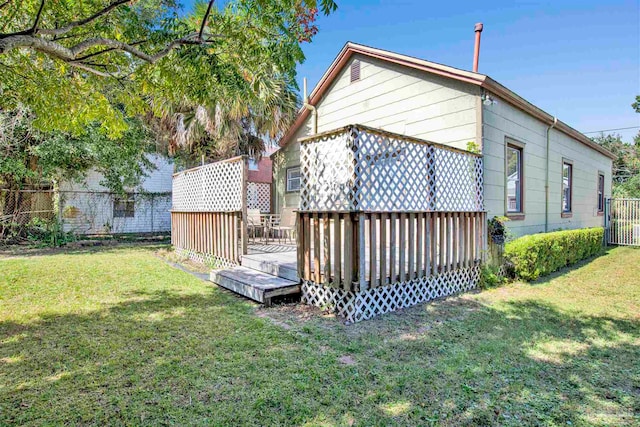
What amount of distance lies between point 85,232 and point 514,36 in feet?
58.8

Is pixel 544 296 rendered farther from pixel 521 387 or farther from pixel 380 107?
pixel 380 107

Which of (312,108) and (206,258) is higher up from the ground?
(312,108)

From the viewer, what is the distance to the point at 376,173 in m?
4.55

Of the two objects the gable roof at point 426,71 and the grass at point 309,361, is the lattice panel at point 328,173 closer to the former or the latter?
the grass at point 309,361

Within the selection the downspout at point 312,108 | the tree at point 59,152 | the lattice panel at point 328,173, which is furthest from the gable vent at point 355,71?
the tree at point 59,152

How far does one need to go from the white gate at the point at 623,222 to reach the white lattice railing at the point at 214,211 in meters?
14.2

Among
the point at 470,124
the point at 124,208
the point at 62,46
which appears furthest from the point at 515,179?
the point at 124,208

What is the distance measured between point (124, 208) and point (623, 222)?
2097 cm

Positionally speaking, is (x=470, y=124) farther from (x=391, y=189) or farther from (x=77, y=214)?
(x=77, y=214)

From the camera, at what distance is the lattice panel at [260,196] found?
12.9m

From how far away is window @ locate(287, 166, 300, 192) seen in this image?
1090 centimetres

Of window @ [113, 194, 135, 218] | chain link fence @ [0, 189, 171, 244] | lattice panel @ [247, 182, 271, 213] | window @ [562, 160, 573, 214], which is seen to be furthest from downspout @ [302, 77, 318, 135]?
window @ [113, 194, 135, 218]

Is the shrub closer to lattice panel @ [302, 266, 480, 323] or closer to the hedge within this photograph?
the hedge

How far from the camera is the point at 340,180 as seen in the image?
4.42 meters
